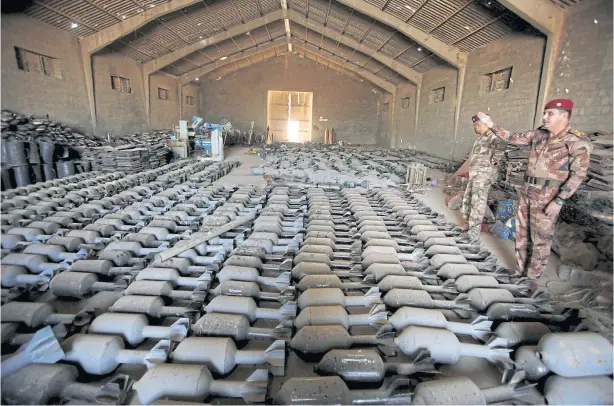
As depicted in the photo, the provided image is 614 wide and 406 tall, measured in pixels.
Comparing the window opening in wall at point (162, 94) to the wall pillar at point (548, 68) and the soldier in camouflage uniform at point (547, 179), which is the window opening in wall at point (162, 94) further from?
the soldier in camouflage uniform at point (547, 179)

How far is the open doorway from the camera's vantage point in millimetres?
27375

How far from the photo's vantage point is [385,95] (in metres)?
25.0

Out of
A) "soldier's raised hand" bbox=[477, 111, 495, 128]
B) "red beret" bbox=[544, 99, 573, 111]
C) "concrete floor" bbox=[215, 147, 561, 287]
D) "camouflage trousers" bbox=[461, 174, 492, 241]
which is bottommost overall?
"concrete floor" bbox=[215, 147, 561, 287]

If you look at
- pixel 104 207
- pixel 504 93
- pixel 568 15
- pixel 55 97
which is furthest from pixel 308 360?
pixel 55 97

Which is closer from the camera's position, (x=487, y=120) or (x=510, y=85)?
(x=487, y=120)

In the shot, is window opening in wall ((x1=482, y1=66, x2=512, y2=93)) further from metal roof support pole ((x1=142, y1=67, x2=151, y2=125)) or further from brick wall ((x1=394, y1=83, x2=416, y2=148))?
metal roof support pole ((x1=142, y1=67, x2=151, y2=125))

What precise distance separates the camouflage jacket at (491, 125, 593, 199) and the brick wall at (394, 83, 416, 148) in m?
16.1

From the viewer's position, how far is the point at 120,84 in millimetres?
15430

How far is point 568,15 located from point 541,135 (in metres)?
6.72

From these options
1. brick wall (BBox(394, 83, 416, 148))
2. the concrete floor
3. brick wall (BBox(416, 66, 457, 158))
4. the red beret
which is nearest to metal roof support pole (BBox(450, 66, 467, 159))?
brick wall (BBox(416, 66, 457, 158))

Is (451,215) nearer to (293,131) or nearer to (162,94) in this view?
(162,94)

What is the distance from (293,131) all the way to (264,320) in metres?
26.3

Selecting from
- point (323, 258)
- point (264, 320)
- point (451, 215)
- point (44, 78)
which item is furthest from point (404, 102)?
point (264, 320)

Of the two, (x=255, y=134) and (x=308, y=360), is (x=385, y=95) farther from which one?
(x=308, y=360)
